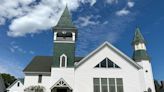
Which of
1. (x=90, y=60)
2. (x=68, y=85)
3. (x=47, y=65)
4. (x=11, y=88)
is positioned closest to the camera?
(x=68, y=85)

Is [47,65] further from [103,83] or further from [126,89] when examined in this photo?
[126,89]

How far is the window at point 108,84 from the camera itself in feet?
97.8

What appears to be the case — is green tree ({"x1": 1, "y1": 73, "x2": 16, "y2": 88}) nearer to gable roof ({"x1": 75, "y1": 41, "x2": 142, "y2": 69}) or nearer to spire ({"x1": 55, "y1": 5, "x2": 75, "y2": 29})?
spire ({"x1": 55, "y1": 5, "x2": 75, "y2": 29})

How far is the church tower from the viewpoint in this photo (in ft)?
97.6

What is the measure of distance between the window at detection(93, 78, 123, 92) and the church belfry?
4.23 metres

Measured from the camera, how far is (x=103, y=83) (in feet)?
99.2

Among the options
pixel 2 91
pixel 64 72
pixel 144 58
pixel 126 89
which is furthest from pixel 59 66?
pixel 2 91

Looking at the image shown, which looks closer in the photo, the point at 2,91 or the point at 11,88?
the point at 2,91

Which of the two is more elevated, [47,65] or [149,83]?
[47,65]

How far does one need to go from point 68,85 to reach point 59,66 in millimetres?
3011

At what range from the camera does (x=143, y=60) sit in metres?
31.5

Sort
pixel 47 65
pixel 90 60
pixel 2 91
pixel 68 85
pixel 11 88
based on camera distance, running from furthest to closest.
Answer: pixel 11 88, pixel 2 91, pixel 47 65, pixel 90 60, pixel 68 85

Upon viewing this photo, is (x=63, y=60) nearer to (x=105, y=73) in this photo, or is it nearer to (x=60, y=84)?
(x=60, y=84)

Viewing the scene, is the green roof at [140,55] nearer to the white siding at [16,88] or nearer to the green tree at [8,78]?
the white siding at [16,88]
